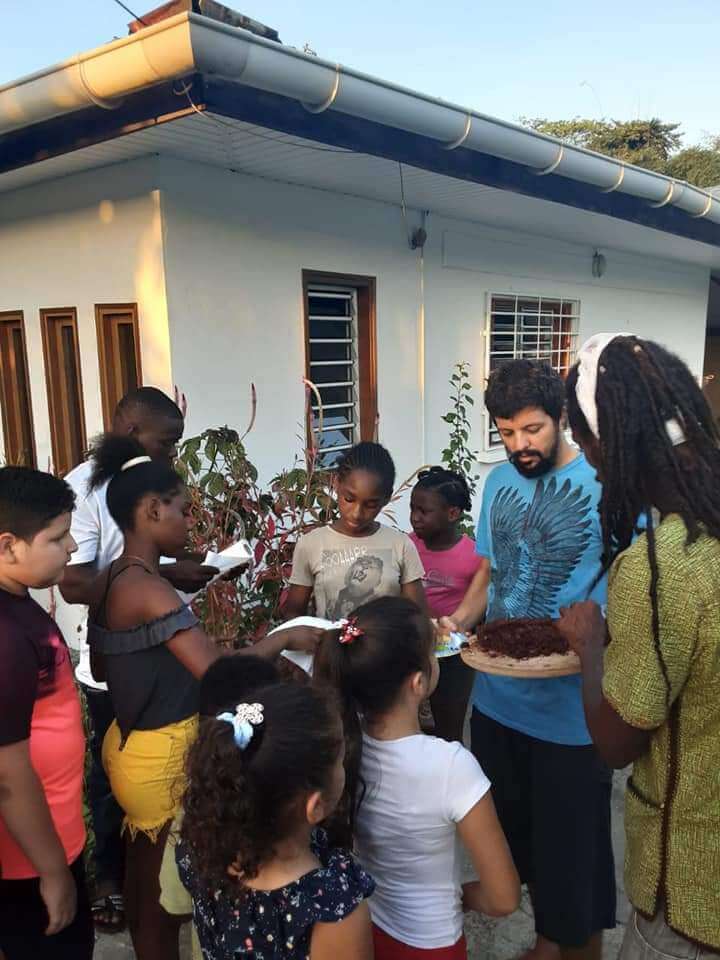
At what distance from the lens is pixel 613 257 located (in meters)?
7.90

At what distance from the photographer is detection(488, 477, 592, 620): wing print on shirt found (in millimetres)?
2029

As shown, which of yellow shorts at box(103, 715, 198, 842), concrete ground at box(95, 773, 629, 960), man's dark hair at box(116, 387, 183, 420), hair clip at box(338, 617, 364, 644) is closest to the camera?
hair clip at box(338, 617, 364, 644)

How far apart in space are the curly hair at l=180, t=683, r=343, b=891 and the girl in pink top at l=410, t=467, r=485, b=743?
185cm

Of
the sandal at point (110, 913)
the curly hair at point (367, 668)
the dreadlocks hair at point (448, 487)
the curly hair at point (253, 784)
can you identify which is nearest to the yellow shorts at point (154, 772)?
the curly hair at point (367, 668)

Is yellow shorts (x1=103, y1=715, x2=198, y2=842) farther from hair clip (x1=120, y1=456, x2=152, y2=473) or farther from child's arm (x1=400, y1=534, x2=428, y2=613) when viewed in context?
child's arm (x1=400, y1=534, x2=428, y2=613)

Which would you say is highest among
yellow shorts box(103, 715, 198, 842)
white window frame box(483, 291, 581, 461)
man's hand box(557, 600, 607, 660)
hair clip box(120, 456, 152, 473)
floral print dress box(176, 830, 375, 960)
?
white window frame box(483, 291, 581, 461)

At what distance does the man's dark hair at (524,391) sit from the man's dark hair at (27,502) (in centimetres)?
131

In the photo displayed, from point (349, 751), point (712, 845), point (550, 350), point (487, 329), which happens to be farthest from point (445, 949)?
point (550, 350)

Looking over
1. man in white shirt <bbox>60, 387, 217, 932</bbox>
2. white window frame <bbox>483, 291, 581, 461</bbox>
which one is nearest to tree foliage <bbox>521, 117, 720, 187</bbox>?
white window frame <bbox>483, 291, 581, 461</bbox>

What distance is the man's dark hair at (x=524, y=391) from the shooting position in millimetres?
2107

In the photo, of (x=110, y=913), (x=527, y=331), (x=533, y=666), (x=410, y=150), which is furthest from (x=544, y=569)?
(x=527, y=331)

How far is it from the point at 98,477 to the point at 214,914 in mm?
1577

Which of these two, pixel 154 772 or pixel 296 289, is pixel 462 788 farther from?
pixel 296 289

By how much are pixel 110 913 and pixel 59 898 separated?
111 centimetres
